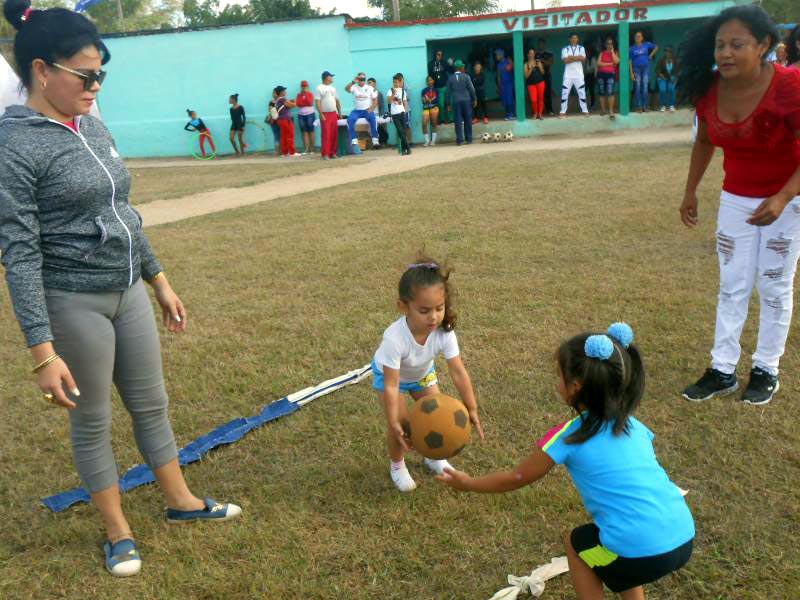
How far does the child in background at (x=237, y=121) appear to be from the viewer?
822 inches

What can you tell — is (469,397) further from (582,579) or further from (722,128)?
(722,128)

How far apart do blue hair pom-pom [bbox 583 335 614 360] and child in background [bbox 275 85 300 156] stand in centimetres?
1901

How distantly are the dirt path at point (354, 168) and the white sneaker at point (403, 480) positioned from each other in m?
8.19

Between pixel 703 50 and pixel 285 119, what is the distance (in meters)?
17.5

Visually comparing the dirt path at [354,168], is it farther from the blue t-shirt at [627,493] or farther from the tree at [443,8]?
the tree at [443,8]

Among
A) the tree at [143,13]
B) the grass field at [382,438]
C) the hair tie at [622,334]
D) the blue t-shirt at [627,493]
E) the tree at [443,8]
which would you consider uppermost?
the tree at [143,13]

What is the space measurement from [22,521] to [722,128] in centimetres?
413

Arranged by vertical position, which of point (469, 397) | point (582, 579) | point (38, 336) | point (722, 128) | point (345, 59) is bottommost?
point (582, 579)

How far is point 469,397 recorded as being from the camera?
10.8ft

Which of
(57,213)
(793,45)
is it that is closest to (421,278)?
(57,213)

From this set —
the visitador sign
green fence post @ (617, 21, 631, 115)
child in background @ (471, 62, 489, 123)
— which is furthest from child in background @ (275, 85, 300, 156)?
green fence post @ (617, 21, 631, 115)

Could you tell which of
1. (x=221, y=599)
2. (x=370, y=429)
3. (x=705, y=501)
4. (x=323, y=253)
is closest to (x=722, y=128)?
(x=705, y=501)

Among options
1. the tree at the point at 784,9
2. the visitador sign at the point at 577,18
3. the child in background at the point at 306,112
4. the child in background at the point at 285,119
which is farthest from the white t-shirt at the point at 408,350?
the tree at the point at 784,9

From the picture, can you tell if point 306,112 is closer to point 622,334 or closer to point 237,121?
point 237,121
